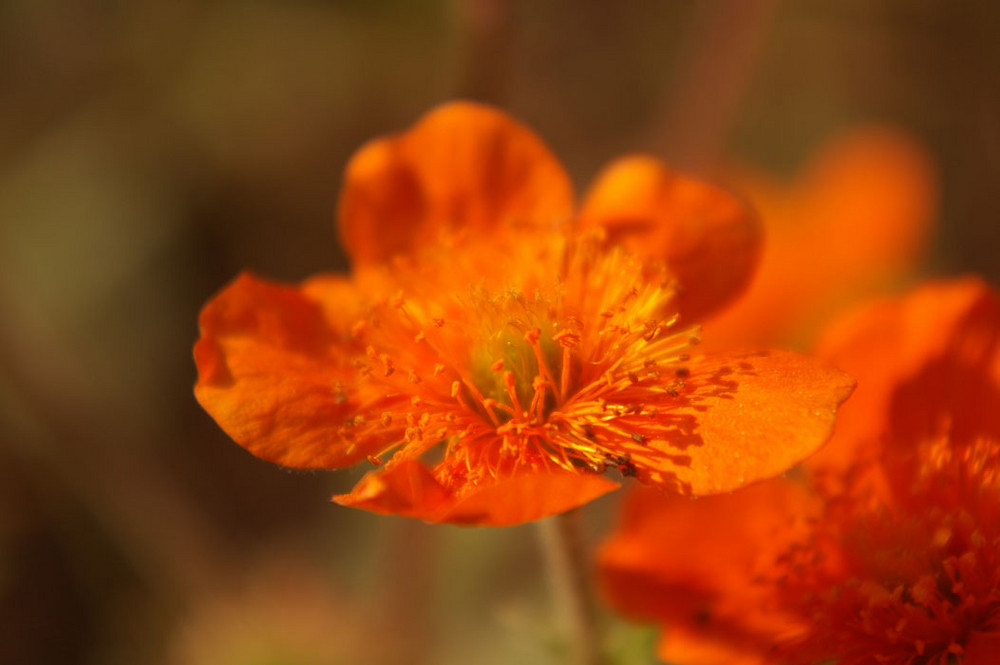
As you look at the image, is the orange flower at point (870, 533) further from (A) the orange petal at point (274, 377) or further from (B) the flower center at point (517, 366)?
(A) the orange petal at point (274, 377)

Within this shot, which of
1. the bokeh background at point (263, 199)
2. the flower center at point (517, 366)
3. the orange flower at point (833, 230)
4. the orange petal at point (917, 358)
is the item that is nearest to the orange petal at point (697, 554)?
the orange petal at point (917, 358)

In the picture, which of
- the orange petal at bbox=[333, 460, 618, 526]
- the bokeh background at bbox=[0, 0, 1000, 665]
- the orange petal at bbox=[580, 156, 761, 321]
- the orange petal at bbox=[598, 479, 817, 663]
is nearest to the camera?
the orange petal at bbox=[333, 460, 618, 526]

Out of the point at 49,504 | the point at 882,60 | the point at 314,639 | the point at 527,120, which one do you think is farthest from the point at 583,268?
the point at 882,60

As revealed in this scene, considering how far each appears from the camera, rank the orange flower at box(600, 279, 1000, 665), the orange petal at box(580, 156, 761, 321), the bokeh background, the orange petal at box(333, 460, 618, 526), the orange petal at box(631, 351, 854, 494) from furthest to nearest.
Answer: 1. the bokeh background
2. the orange petal at box(580, 156, 761, 321)
3. the orange flower at box(600, 279, 1000, 665)
4. the orange petal at box(631, 351, 854, 494)
5. the orange petal at box(333, 460, 618, 526)

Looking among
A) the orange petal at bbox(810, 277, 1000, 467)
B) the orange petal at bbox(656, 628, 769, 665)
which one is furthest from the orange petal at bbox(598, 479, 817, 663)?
the orange petal at bbox(810, 277, 1000, 467)

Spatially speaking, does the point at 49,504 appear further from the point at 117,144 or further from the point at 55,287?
the point at 117,144

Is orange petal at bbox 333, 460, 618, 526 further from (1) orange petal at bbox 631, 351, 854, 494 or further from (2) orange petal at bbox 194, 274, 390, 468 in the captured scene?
(2) orange petal at bbox 194, 274, 390, 468
